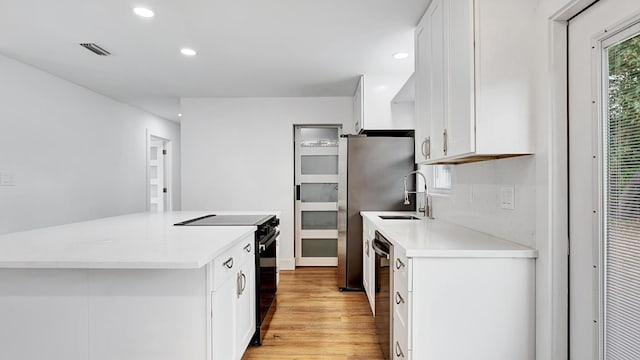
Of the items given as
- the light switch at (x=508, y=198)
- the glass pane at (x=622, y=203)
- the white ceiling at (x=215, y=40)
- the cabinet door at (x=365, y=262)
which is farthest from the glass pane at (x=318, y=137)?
the glass pane at (x=622, y=203)

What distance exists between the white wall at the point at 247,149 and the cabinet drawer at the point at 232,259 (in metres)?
2.35

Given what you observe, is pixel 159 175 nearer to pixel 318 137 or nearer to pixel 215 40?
pixel 318 137

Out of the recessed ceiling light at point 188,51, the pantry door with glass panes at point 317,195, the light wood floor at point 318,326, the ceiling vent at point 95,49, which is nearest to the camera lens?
the light wood floor at point 318,326

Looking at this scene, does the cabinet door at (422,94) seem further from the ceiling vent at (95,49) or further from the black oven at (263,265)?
the ceiling vent at (95,49)

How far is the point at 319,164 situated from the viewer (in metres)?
4.80

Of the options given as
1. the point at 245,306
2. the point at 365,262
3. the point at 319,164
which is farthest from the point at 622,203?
the point at 319,164

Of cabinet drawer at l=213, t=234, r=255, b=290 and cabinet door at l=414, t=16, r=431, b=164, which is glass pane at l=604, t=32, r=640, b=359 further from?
cabinet drawer at l=213, t=234, r=255, b=290

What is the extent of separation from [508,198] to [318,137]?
3.29 m

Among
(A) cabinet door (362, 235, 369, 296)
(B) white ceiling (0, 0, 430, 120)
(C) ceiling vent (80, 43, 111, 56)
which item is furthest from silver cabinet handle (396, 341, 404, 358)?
(C) ceiling vent (80, 43, 111, 56)

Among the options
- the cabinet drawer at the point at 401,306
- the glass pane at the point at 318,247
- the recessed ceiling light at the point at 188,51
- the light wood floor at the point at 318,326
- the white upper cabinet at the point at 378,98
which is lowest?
the light wood floor at the point at 318,326

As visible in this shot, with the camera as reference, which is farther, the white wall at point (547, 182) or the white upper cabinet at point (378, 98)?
the white upper cabinet at point (378, 98)

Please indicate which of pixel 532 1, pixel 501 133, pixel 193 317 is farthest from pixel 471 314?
pixel 532 1

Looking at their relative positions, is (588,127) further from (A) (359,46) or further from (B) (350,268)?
(B) (350,268)

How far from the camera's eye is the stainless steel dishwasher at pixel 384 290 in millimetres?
1940
